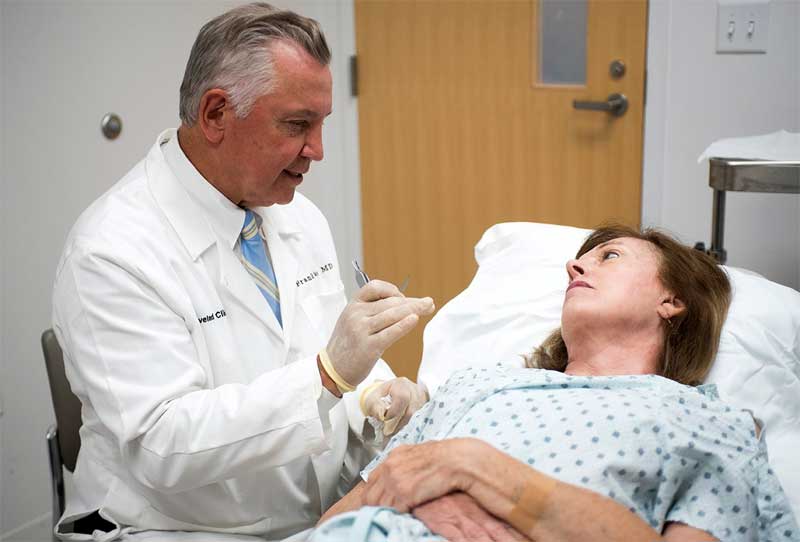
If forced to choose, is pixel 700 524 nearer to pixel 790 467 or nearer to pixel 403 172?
pixel 790 467

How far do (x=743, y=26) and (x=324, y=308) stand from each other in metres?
1.35

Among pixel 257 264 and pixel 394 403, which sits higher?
pixel 257 264

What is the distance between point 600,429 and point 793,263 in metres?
1.29

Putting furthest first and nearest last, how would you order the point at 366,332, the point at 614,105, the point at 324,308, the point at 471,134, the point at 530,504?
the point at 471,134, the point at 614,105, the point at 324,308, the point at 366,332, the point at 530,504

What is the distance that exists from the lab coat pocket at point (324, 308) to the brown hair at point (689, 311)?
1.38ft

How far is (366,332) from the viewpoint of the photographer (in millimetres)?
1265

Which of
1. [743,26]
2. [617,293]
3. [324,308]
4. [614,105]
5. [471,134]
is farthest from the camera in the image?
[471,134]

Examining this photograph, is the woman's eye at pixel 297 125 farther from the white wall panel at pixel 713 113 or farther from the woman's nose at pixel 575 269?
the white wall panel at pixel 713 113

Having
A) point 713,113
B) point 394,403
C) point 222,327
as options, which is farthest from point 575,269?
point 713,113

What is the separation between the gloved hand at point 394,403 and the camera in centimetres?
148

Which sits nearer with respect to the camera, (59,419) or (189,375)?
(189,375)

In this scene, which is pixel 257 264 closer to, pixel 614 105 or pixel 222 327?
pixel 222 327

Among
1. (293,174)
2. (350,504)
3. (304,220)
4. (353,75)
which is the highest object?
(353,75)

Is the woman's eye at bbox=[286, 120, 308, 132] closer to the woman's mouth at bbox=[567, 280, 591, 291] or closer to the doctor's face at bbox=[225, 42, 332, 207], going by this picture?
the doctor's face at bbox=[225, 42, 332, 207]
